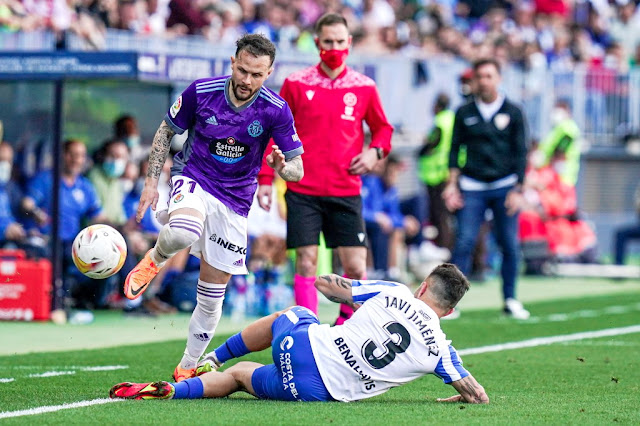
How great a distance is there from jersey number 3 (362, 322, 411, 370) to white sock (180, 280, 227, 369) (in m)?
1.56

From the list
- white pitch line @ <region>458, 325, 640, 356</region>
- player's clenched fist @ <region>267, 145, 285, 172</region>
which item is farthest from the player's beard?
white pitch line @ <region>458, 325, 640, 356</region>

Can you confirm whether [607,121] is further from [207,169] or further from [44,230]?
[207,169]

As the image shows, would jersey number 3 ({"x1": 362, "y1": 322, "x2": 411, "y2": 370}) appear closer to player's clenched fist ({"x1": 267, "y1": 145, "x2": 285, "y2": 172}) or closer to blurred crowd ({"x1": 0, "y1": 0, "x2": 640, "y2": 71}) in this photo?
player's clenched fist ({"x1": 267, "y1": 145, "x2": 285, "y2": 172})

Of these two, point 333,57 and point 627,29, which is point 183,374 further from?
point 627,29

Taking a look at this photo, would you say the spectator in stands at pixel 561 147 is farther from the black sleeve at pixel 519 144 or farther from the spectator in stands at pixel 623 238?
the black sleeve at pixel 519 144

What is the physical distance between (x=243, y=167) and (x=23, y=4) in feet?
24.8

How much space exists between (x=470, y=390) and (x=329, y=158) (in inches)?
122

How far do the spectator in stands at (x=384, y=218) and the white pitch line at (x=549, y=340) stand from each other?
504 centimetres

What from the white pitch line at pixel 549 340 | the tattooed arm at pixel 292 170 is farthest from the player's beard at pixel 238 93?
the white pitch line at pixel 549 340

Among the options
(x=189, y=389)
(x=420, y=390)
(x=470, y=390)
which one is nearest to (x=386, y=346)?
(x=470, y=390)

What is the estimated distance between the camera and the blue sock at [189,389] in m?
7.01

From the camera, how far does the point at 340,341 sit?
6855 millimetres

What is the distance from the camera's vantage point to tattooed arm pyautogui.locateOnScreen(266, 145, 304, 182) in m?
7.82

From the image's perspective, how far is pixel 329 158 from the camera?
9680mm
